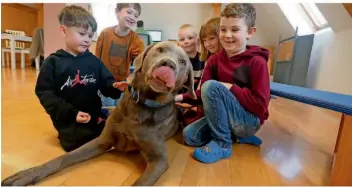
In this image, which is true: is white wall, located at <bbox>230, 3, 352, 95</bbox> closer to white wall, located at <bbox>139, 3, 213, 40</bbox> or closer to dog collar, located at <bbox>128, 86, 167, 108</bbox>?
dog collar, located at <bbox>128, 86, 167, 108</bbox>

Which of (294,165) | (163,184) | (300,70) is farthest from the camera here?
(300,70)

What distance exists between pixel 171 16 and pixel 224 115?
6.30m

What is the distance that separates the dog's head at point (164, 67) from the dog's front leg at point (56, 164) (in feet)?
1.10

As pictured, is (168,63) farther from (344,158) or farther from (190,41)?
(190,41)

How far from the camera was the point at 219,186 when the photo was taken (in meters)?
0.91

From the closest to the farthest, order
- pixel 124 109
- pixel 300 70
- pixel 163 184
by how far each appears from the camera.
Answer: pixel 163 184, pixel 124 109, pixel 300 70

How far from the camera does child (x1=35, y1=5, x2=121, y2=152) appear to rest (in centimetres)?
108

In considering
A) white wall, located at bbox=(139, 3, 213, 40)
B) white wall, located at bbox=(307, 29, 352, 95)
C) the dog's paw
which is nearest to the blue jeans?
the dog's paw

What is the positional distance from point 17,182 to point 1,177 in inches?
4.3

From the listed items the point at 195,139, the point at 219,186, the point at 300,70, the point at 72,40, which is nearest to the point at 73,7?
the point at 72,40

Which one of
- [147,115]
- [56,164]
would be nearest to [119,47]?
[147,115]

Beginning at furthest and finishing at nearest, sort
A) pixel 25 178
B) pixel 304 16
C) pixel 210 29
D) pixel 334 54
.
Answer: pixel 304 16, pixel 334 54, pixel 210 29, pixel 25 178

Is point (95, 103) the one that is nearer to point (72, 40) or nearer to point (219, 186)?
point (72, 40)

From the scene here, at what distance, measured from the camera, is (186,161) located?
1109mm
